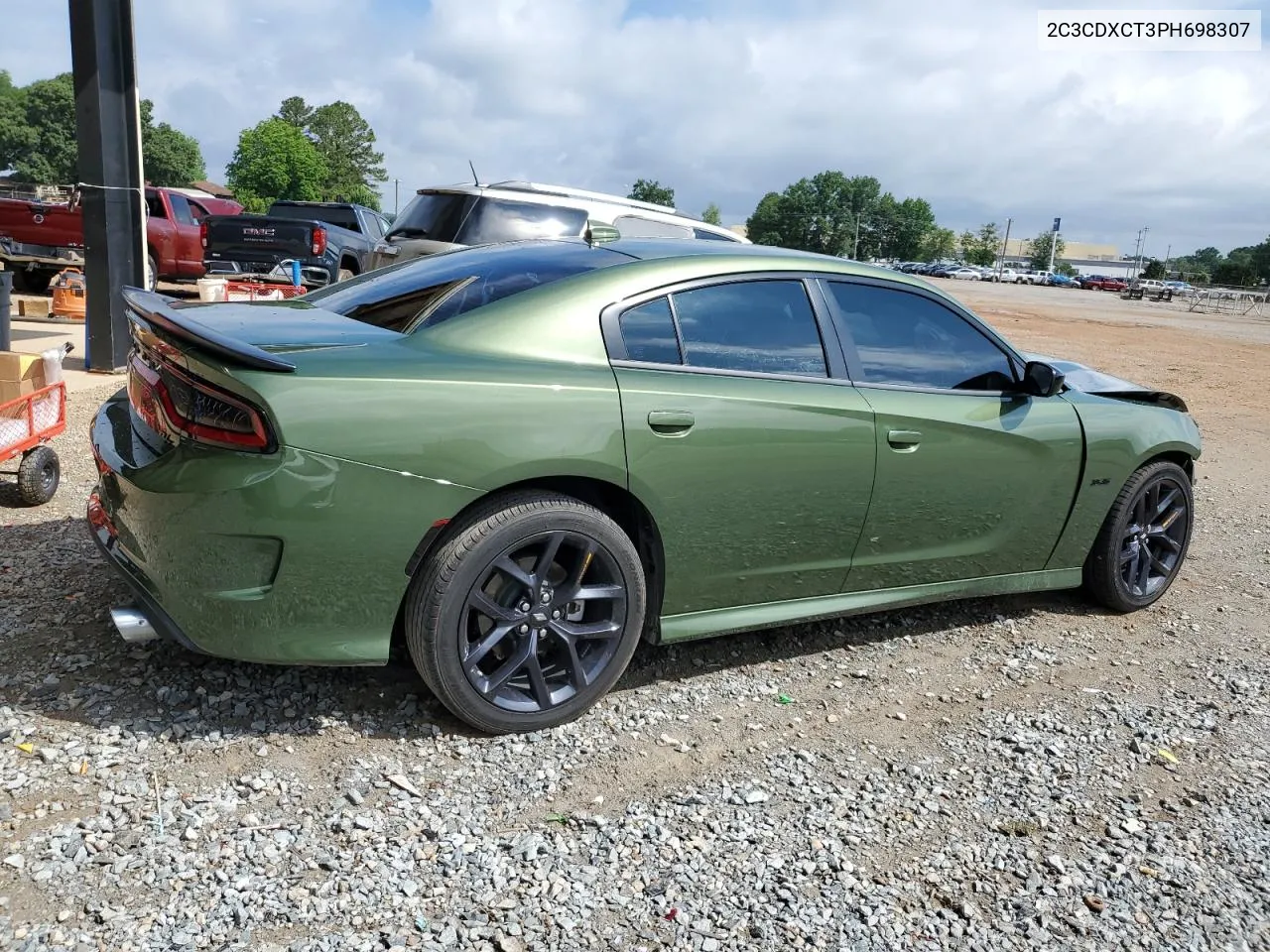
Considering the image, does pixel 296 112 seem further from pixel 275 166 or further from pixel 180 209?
pixel 180 209

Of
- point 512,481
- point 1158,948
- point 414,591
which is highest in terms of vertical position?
point 512,481

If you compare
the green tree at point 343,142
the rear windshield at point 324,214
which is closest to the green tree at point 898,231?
the green tree at point 343,142

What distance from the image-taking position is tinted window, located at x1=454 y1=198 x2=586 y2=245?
29.9 ft

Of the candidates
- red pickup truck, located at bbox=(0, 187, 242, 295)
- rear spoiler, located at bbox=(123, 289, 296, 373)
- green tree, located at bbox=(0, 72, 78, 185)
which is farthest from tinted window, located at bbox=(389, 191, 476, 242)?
green tree, located at bbox=(0, 72, 78, 185)

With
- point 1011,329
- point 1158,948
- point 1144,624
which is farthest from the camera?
point 1011,329

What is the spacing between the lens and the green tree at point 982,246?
142 meters

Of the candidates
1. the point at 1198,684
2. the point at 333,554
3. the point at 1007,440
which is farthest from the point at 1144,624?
the point at 333,554

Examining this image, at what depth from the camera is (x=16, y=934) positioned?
2219 millimetres

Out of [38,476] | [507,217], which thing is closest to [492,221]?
[507,217]

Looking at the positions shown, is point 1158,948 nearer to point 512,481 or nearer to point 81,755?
point 512,481

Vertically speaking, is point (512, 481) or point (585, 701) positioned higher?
point (512, 481)

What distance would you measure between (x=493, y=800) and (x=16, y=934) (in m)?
1.19

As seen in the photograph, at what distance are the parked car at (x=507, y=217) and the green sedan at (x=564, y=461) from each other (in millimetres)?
5322

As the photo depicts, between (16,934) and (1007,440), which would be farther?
(1007,440)
